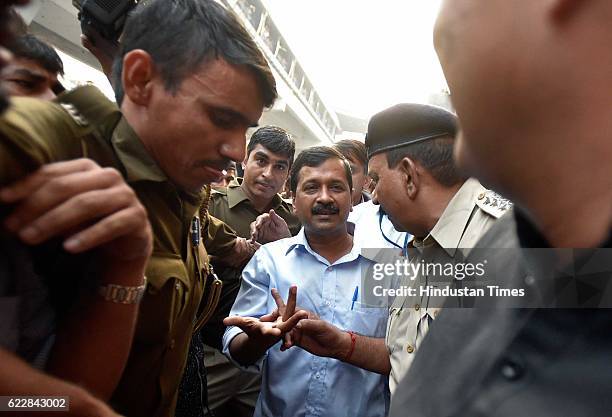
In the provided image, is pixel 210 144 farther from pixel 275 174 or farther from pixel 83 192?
pixel 275 174

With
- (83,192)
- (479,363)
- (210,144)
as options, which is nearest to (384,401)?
(479,363)

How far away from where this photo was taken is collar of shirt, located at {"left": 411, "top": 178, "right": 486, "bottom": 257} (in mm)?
1448

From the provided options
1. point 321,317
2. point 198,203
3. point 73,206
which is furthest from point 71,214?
point 321,317

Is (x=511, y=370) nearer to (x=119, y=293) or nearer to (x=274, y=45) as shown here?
(x=119, y=293)

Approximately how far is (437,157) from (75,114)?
4.33 ft

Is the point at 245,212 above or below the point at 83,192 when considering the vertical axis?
below

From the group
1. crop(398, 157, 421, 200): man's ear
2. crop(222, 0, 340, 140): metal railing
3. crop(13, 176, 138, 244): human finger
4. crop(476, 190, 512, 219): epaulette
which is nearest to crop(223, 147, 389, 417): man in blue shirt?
crop(398, 157, 421, 200): man's ear

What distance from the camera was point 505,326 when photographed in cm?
65

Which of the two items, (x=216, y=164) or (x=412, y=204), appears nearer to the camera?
(x=216, y=164)

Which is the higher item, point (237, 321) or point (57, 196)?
point (57, 196)

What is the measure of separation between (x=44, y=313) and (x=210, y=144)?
473mm

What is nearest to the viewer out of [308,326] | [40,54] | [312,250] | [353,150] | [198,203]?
[198,203]

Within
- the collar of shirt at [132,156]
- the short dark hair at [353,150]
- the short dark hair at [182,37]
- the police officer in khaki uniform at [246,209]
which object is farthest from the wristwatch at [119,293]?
the short dark hair at [353,150]

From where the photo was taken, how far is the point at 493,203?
1.37 metres
